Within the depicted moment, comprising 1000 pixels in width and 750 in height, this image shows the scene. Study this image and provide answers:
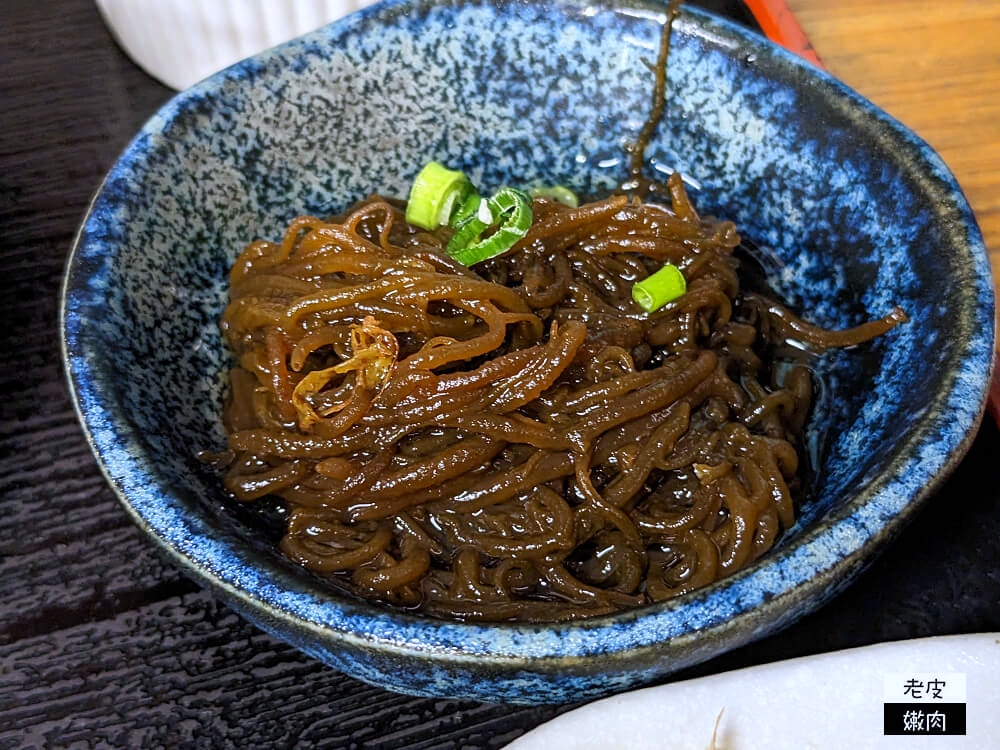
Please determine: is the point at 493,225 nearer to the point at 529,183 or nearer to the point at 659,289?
the point at 659,289

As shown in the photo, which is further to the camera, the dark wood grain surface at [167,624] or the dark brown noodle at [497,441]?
the dark wood grain surface at [167,624]

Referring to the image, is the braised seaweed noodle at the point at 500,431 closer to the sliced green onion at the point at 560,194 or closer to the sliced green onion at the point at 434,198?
the sliced green onion at the point at 434,198

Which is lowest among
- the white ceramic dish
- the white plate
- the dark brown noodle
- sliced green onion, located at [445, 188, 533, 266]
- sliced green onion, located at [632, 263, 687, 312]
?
the white plate

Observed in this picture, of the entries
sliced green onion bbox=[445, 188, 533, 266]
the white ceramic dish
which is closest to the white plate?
sliced green onion bbox=[445, 188, 533, 266]

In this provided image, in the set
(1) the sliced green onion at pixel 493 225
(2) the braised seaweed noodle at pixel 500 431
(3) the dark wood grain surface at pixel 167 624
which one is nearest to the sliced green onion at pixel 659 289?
(2) the braised seaweed noodle at pixel 500 431

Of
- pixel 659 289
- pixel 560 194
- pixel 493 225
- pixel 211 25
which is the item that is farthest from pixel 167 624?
pixel 211 25

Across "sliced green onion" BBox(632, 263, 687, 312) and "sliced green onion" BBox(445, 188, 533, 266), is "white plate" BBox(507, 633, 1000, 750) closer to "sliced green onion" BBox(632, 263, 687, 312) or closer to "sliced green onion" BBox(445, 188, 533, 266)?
"sliced green onion" BBox(632, 263, 687, 312)
